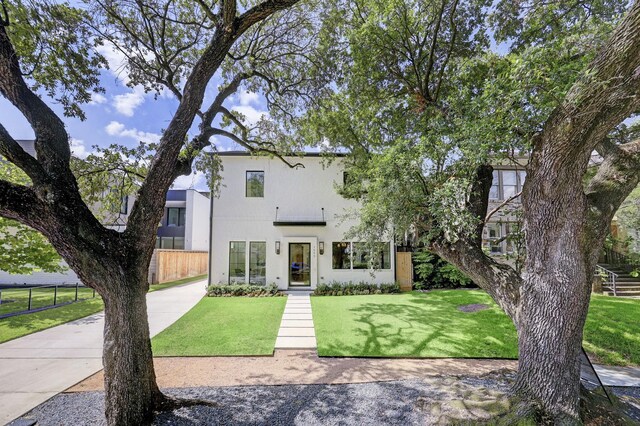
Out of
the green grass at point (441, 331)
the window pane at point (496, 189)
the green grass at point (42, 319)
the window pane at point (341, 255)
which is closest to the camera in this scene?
the green grass at point (441, 331)

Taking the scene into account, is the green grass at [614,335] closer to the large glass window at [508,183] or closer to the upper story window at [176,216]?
the large glass window at [508,183]

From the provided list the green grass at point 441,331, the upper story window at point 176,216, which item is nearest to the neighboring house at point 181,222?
the upper story window at point 176,216

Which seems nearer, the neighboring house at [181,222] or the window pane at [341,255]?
the window pane at [341,255]

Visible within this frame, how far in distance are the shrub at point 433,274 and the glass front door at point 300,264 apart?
5.43 m

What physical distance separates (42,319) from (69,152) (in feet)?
26.8

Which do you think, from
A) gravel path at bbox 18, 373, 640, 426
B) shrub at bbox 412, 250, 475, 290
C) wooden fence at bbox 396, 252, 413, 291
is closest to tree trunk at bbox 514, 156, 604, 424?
gravel path at bbox 18, 373, 640, 426

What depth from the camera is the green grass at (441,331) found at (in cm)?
648

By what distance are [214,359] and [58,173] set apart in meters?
4.48

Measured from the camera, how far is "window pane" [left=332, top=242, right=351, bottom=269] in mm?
14195

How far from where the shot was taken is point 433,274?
1489 cm

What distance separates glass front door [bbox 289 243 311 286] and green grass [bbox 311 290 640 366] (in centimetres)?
302

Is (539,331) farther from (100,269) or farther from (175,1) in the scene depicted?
(175,1)

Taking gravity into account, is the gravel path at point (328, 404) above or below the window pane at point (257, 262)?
below

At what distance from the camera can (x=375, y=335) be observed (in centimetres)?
757
